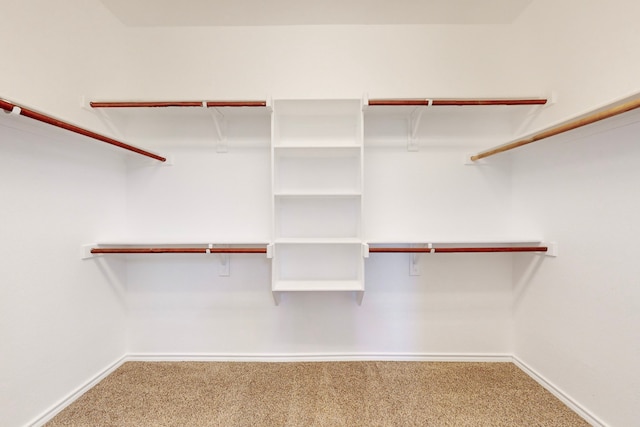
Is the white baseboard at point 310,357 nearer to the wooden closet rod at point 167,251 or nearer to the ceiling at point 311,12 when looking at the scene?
the wooden closet rod at point 167,251

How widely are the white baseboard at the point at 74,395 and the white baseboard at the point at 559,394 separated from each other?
2.86 metres

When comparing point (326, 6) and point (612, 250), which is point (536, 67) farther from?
point (326, 6)

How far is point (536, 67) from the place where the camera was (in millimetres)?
1630

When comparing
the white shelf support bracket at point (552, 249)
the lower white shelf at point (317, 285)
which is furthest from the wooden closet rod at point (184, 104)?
the white shelf support bracket at point (552, 249)

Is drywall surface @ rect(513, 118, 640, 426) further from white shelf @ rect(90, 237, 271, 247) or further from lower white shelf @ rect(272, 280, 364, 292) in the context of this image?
white shelf @ rect(90, 237, 271, 247)

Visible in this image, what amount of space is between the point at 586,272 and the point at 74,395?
2.99 m

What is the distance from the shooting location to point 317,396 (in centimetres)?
147

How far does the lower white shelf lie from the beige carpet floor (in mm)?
610

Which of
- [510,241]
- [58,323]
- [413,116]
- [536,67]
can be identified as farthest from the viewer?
[413,116]

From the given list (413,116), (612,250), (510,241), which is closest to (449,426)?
(510,241)

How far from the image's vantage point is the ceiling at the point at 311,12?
162 centimetres

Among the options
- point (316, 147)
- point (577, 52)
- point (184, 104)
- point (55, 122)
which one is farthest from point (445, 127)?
point (55, 122)

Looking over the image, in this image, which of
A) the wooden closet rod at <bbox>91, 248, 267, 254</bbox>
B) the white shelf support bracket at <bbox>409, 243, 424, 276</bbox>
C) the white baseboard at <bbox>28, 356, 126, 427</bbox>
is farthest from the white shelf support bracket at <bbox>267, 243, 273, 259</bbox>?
the white baseboard at <bbox>28, 356, 126, 427</bbox>

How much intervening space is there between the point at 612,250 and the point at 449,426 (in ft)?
3.95
